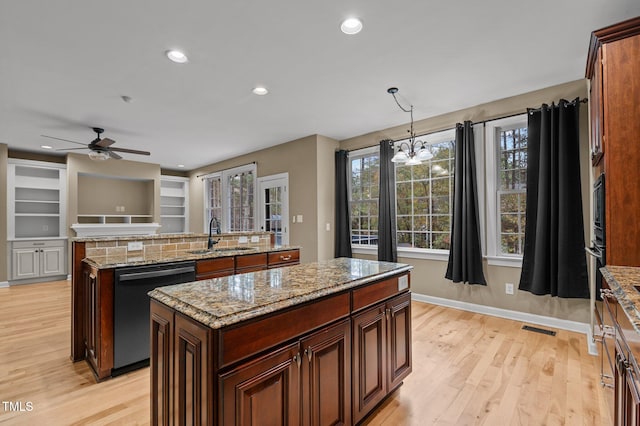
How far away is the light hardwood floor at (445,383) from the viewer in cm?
192

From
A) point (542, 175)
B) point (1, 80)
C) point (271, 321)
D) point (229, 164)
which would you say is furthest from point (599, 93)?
point (229, 164)

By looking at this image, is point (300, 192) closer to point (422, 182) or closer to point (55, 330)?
point (422, 182)

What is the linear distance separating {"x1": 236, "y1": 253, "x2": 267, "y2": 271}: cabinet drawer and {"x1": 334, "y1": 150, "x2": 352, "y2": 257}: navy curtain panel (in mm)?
2090

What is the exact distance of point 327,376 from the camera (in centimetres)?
149

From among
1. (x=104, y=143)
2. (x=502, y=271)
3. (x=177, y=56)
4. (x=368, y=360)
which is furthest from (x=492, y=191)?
(x=104, y=143)

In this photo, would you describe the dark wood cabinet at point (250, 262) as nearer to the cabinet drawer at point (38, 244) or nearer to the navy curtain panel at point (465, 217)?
the navy curtain panel at point (465, 217)

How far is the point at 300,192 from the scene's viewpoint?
5336 mm

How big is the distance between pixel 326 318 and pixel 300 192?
3.95 m

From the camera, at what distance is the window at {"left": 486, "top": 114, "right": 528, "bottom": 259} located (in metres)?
3.69

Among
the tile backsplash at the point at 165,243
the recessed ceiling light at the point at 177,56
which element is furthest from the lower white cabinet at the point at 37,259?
the recessed ceiling light at the point at 177,56

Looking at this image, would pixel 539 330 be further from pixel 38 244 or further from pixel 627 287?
pixel 38 244

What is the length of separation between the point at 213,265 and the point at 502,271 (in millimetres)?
3345

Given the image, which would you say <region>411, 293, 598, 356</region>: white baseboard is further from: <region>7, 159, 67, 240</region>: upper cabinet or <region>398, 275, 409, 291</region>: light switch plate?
<region>7, 159, 67, 240</region>: upper cabinet

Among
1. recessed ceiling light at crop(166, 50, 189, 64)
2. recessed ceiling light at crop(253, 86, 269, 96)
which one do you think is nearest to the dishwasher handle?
recessed ceiling light at crop(166, 50, 189, 64)
